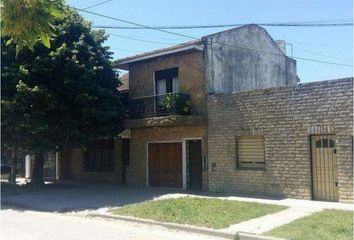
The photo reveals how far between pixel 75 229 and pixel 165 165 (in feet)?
26.8

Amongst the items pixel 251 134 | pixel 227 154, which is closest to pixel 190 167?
pixel 227 154

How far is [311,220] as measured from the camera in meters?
10.6

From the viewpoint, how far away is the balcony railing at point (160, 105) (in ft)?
57.3

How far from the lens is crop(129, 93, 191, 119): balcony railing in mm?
17453

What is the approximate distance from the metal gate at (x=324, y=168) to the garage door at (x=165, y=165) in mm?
5586

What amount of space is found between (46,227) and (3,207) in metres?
5.15

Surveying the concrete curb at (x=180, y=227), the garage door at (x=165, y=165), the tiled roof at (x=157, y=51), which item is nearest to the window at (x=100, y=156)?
the garage door at (x=165, y=165)

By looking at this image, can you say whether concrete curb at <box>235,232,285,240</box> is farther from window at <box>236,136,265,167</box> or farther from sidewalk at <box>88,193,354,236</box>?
window at <box>236,136,265,167</box>

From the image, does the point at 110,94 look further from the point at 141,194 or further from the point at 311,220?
the point at 311,220

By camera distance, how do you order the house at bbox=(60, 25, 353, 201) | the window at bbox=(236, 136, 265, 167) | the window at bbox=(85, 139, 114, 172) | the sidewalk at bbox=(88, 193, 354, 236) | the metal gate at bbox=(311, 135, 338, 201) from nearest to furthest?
the sidewalk at bbox=(88, 193, 354, 236)
the metal gate at bbox=(311, 135, 338, 201)
the house at bbox=(60, 25, 353, 201)
the window at bbox=(236, 136, 265, 167)
the window at bbox=(85, 139, 114, 172)

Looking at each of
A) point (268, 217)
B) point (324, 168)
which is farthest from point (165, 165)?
point (268, 217)

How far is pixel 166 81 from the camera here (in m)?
19.0

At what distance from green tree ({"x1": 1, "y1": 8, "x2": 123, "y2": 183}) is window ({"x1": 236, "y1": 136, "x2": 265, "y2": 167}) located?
16.9ft

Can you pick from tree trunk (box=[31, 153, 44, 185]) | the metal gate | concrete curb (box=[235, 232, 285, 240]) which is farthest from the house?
concrete curb (box=[235, 232, 285, 240])
